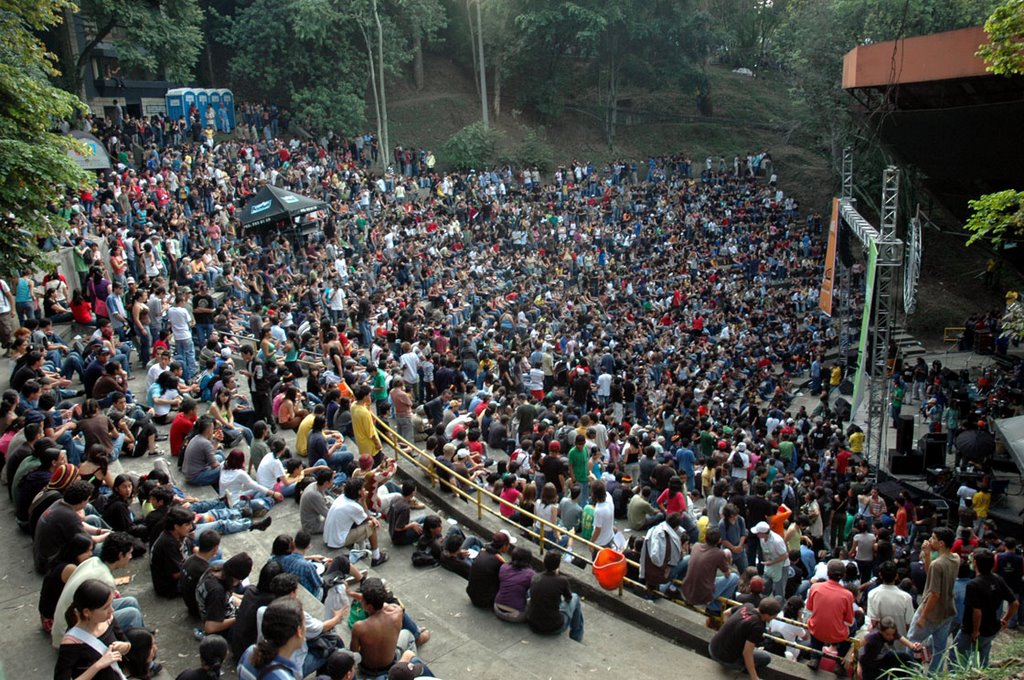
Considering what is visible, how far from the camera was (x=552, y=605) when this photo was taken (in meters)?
8.29

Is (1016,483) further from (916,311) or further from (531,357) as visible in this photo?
(916,311)

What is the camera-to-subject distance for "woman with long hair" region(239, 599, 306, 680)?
5586 millimetres

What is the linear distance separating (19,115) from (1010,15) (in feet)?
44.2

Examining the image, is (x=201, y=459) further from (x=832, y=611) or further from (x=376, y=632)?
(x=832, y=611)

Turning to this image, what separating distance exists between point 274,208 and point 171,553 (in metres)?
15.6

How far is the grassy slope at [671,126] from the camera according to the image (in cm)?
4291

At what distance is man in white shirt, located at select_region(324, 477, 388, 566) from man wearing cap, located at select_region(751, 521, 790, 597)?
14.3ft

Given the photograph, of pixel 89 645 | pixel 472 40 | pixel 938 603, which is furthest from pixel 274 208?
pixel 472 40

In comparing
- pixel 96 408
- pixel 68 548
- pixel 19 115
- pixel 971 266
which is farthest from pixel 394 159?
pixel 68 548

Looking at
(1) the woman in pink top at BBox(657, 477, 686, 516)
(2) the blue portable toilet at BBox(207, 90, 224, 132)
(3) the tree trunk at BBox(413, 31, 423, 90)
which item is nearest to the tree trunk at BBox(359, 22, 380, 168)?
(3) the tree trunk at BBox(413, 31, 423, 90)

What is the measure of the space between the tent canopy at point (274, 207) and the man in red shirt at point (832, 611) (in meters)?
16.8

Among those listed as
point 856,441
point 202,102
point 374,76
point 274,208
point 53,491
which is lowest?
point 856,441

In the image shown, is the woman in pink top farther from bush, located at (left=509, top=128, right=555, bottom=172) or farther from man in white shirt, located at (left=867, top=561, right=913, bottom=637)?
bush, located at (left=509, top=128, right=555, bottom=172)

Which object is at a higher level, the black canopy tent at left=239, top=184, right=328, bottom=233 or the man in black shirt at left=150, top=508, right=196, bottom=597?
the black canopy tent at left=239, top=184, right=328, bottom=233
